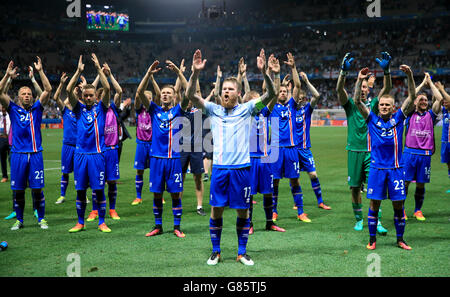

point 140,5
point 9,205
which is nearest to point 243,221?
point 9,205

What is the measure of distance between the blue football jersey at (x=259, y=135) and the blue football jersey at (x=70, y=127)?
4341 millimetres

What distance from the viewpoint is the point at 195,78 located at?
5344 mm

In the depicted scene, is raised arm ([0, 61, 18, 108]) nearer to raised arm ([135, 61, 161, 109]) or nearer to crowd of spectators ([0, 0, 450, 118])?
raised arm ([135, 61, 161, 109])

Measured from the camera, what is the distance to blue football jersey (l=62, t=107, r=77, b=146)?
29.9ft

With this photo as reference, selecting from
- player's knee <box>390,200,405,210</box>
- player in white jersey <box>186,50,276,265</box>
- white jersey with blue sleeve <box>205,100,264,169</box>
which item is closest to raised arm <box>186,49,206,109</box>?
player in white jersey <box>186,50,276,265</box>

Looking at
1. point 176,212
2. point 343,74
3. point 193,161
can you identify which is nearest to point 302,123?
point 193,161

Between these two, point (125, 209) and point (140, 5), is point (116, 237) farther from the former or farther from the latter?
point (140, 5)

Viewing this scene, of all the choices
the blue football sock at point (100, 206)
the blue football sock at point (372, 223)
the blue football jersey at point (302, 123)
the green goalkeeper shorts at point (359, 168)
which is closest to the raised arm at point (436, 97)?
the green goalkeeper shorts at point (359, 168)

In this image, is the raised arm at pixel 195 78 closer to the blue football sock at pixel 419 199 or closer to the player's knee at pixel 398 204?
the player's knee at pixel 398 204

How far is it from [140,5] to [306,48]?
2360 centimetres

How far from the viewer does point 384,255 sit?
5637 mm

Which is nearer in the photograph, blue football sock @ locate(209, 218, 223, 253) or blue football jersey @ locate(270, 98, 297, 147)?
blue football sock @ locate(209, 218, 223, 253)

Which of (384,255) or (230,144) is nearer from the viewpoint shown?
(230,144)

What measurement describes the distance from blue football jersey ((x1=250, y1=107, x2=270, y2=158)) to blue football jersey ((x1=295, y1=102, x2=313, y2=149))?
1.33 m
